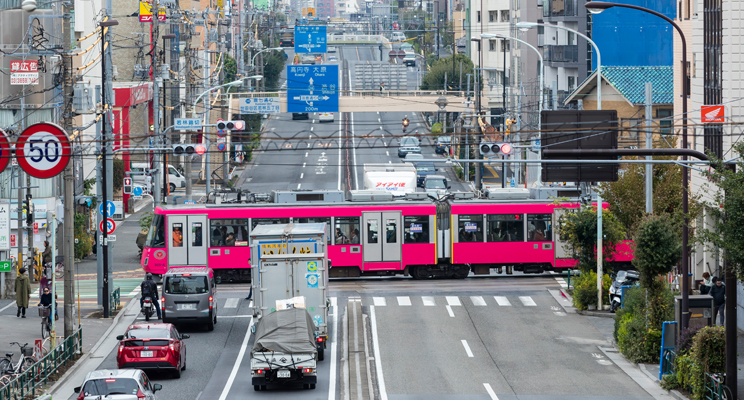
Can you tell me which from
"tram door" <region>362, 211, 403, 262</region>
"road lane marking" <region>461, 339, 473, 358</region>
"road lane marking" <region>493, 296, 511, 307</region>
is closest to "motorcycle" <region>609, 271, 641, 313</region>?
Answer: "road lane marking" <region>493, 296, 511, 307</region>

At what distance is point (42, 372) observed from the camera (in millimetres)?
22969

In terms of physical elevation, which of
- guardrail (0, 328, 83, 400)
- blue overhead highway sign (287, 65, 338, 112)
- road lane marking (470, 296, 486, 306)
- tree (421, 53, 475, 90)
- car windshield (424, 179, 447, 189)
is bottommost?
road lane marking (470, 296, 486, 306)

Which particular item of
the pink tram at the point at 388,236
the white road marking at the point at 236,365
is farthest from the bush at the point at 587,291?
the white road marking at the point at 236,365

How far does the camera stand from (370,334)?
2972 cm

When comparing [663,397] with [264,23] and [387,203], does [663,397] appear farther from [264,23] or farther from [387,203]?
[264,23]

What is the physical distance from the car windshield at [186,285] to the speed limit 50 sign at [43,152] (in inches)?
301

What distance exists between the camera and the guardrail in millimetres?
20377

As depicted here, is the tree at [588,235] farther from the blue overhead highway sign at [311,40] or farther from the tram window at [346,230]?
the blue overhead highway sign at [311,40]

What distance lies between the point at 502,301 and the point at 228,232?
11088 millimetres

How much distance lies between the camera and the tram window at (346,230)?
38.5 metres

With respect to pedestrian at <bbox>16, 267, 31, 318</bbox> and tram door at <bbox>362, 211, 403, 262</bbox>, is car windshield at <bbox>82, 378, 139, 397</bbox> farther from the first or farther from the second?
tram door at <bbox>362, 211, 403, 262</bbox>

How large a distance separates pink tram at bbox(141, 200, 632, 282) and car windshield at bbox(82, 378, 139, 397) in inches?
762

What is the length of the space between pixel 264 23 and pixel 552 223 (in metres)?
125

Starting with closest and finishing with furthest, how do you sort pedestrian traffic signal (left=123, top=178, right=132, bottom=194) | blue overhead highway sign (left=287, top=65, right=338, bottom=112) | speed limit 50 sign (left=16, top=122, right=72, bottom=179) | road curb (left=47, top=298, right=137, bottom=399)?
speed limit 50 sign (left=16, top=122, right=72, bottom=179), road curb (left=47, top=298, right=137, bottom=399), pedestrian traffic signal (left=123, top=178, right=132, bottom=194), blue overhead highway sign (left=287, top=65, right=338, bottom=112)
